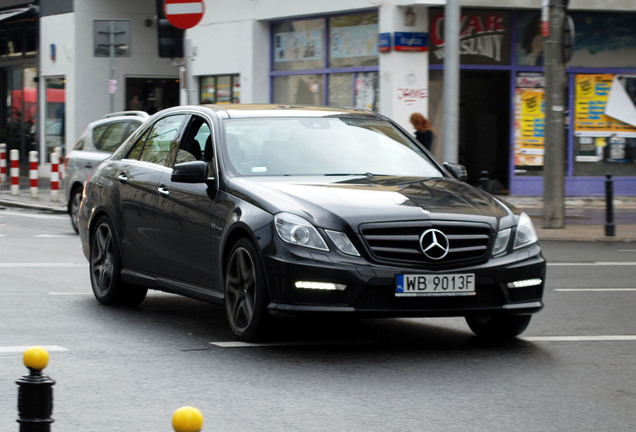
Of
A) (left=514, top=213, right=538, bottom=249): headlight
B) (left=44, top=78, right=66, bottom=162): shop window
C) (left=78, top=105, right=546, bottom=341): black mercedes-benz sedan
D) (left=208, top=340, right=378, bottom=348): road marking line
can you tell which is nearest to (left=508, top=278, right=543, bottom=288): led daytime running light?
(left=78, top=105, right=546, bottom=341): black mercedes-benz sedan

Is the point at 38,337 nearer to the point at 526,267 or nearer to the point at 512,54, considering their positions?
the point at 526,267

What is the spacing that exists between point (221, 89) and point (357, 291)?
72.2 feet

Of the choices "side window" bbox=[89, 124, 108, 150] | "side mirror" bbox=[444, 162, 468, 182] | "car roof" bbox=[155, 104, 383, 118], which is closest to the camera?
"car roof" bbox=[155, 104, 383, 118]

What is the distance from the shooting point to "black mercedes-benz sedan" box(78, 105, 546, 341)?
7875mm

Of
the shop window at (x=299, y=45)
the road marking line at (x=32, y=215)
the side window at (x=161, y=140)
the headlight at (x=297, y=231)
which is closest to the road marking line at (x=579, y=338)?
the headlight at (x=297, y=231)

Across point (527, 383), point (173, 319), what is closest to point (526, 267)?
point (527, 383)

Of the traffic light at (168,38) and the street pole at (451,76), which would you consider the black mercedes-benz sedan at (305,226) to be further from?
the street pole at (451,76)

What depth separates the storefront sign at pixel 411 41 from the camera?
938 inches

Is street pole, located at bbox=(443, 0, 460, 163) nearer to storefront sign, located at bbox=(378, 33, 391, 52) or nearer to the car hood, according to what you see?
storefront sign, located at bbox=(378, 33, 391, 52)

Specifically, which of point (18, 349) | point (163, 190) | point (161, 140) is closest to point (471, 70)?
point (161, 140)

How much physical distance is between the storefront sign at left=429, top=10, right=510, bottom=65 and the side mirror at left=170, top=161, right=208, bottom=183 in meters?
16.0

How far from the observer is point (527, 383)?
23.6ft

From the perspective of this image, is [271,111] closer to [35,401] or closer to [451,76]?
[35,401]

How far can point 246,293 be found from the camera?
8.33 metres
